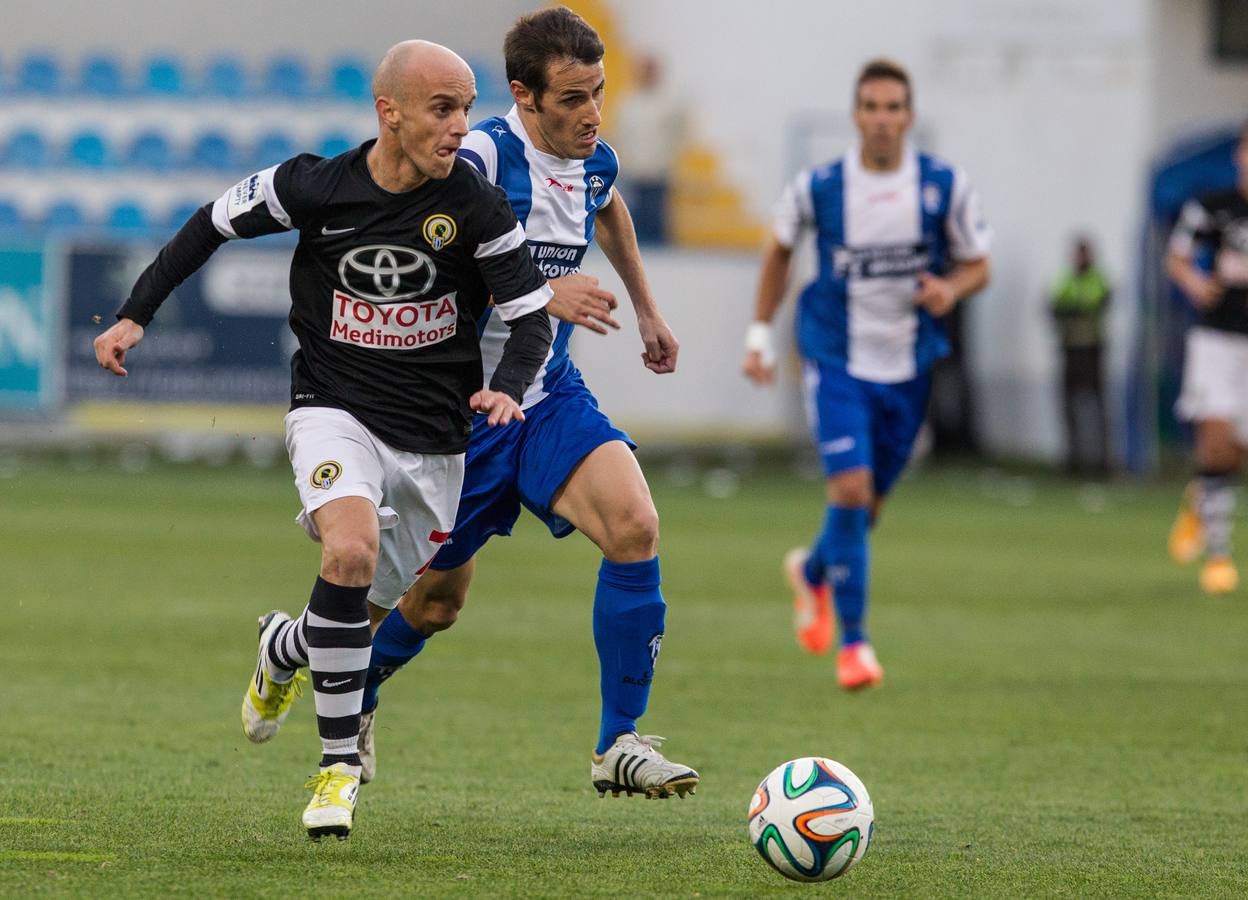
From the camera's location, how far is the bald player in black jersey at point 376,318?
4703mm

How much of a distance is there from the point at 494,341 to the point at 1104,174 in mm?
17624

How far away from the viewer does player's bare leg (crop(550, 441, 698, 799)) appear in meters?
5.08

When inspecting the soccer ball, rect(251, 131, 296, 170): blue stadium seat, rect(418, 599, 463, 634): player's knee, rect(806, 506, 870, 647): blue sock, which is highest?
rect(251, 131, 296, 170): blue stadium seat

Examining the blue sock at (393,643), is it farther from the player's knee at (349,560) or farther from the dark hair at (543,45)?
the dark hair at (543,45)

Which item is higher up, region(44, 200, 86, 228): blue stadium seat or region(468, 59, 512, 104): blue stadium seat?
region(468, 59, 512, 104): blue stadium seat

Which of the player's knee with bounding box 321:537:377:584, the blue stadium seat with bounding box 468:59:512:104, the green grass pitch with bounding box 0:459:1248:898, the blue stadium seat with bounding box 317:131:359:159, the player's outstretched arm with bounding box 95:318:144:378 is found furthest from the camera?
the blue stadium seat with bounding box 468:59:512:104

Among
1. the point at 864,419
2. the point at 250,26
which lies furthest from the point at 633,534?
the point at 250,26

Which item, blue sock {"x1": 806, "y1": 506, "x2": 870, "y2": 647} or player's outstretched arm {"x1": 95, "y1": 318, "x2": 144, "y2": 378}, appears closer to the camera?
player's outstretched arm {"x1": 95, "y1": 318, "x2": 144, "y2": 378}

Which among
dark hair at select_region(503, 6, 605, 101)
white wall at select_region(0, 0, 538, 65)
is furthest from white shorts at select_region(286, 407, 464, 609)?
white wall at select_region(0, 0, 538, 65)

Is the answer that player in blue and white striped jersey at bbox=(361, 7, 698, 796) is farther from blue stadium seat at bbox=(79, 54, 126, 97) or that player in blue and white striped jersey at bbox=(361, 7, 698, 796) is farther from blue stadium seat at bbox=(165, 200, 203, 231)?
blue stadium seat at bbox=(79, 54, 126, 97)

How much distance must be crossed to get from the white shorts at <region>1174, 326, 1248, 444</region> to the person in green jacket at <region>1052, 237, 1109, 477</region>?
897 centimetres

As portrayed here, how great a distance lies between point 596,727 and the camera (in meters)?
6.72

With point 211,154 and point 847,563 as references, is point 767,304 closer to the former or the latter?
point 847,563

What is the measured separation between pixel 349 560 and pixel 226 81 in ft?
60.1
